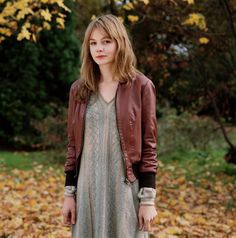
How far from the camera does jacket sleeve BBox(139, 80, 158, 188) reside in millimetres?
2369

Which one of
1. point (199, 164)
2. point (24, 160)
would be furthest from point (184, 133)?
point (24, 160)

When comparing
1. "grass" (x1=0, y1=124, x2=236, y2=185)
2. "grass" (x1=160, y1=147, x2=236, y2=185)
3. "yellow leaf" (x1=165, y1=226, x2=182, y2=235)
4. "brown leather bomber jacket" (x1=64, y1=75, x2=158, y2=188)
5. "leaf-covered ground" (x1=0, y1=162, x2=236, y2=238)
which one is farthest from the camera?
"grass" (x1=0, y1=124, x2=236, y2=185)

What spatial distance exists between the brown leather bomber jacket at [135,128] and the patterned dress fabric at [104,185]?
0.11 feet

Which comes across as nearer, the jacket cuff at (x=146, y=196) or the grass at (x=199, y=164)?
the jacket cuff at (x=146, y=196)

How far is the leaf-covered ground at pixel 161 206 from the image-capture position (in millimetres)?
4570

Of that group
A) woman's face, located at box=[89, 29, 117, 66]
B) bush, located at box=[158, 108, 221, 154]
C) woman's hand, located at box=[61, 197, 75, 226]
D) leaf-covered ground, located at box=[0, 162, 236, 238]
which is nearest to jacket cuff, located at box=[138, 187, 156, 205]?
woman's hand, located at box=[61, 197, 75, 226]

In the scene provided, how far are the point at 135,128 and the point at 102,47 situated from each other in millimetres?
430

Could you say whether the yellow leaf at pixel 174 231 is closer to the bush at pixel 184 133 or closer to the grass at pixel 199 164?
the grass at pixel 199 164

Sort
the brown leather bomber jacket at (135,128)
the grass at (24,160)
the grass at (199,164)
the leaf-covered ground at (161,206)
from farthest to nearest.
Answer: the grass at (24,160), the grass at (199,164), the leaf-covered ground at (161,206), the brown leather bomber jacket at (135,128)

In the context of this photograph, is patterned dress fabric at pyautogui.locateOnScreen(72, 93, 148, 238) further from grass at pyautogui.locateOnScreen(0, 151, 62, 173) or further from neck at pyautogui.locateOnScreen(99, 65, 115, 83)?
grass at pyautogui.locateOnScreen(0, 151, 62, 173)

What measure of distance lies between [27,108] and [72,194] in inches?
347

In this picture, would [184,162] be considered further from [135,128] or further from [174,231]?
[135,128]

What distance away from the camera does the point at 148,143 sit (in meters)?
2.38

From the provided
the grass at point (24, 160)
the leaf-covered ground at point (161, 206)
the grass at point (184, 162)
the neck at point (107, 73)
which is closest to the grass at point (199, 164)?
the grass at point (184, 162)
